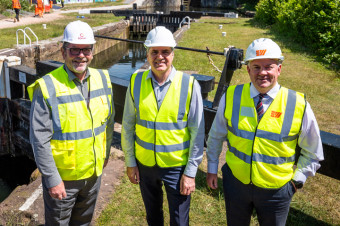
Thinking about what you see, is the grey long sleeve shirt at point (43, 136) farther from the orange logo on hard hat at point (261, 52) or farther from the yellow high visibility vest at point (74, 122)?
the orange logo on hard hat at point (261, 52)

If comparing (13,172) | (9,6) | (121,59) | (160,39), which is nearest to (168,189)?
(160,39)

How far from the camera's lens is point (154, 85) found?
2.46 m

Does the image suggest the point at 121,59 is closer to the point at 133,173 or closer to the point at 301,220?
the point at 301,220

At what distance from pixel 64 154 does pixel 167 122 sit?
0.81 m

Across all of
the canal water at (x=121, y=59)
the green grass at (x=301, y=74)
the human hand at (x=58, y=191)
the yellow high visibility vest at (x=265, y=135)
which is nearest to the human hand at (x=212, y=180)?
the yellow high visibility vest at (x=265, y=135)

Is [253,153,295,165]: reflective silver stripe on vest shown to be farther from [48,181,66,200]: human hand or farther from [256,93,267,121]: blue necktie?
[48,181,66,200]: human hand

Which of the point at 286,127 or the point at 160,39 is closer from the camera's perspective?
the point at 286,127

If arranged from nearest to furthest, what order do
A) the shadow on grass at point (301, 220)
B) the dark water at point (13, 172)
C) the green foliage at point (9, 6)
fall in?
the shadow on grass at point (301, 220), the dark water at point (13, 172), the green foliage at point (9, 6)

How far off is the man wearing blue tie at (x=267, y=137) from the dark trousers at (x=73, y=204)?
1140mm

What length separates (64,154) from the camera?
2373 mm

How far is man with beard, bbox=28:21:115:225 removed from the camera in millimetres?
2268

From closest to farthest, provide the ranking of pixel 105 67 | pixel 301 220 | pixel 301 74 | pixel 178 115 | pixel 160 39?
1. pixel 160 39
2. pixel 178 115
3. pixel 301 220
4. pixel 301 74
5. pixel 105 67

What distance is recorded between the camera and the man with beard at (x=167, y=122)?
2.38 m

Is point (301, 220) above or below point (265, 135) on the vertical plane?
below
